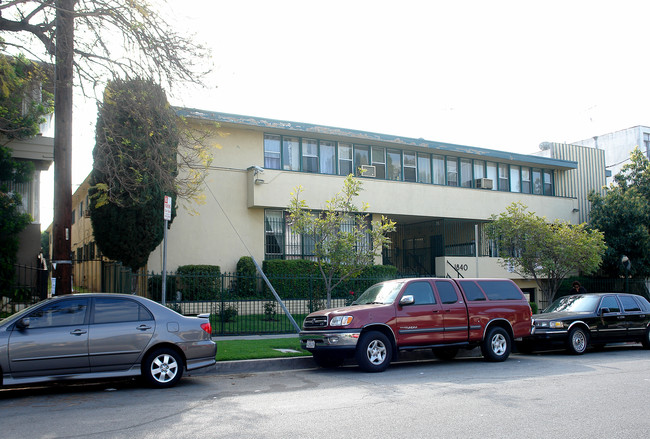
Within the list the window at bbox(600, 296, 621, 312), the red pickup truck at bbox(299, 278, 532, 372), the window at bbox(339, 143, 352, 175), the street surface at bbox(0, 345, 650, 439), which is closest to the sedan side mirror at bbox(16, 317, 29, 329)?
the street surface at bbox(0, 345, 650, 439)

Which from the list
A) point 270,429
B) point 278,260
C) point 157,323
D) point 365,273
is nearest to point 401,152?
point 365,273

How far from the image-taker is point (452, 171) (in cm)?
2697

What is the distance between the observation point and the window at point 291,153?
22.7 m

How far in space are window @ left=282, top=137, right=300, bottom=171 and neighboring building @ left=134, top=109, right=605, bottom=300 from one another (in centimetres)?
4

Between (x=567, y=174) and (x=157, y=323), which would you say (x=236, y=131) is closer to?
(x=157, y=323)

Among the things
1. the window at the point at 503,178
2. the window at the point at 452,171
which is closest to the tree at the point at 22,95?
the window at the point at 452,171

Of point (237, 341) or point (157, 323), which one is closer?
point (157, 323)

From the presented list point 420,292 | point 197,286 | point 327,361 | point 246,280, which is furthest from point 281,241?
point 420,292

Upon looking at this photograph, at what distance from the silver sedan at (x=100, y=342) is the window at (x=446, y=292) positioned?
5.06 metres

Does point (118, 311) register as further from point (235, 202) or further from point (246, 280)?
point (235, 202)

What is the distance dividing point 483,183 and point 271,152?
35.3 ft

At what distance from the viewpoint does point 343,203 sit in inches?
567

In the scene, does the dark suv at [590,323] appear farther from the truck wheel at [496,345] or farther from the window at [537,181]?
the window at [537,181]

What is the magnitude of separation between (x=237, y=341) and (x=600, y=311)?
9178 millimetres
